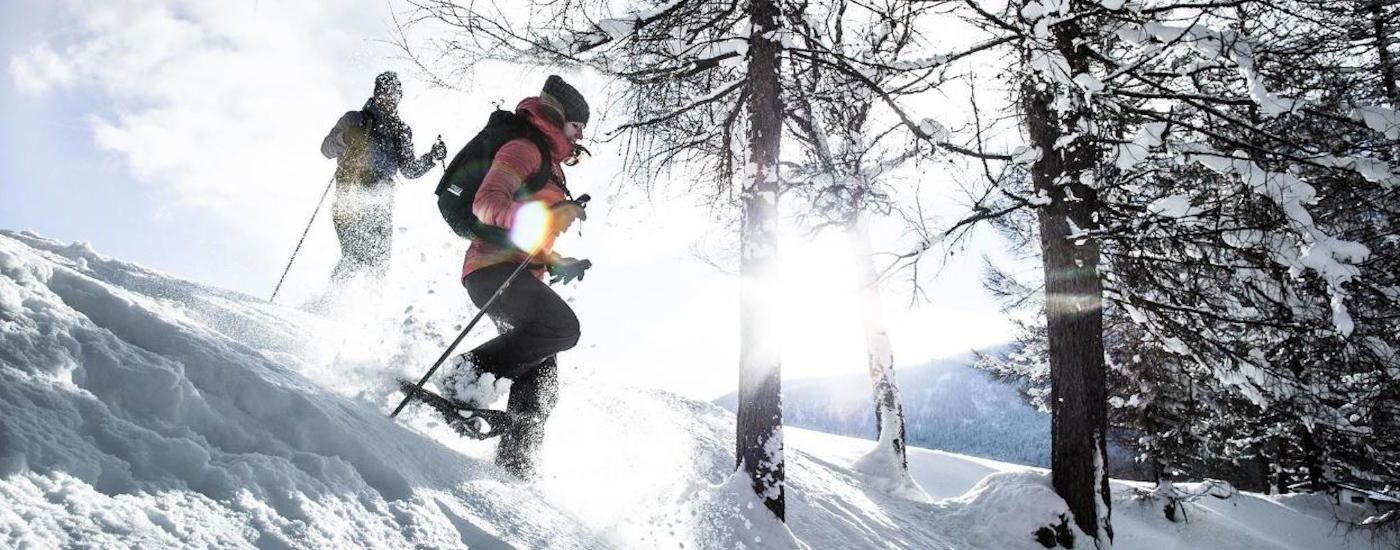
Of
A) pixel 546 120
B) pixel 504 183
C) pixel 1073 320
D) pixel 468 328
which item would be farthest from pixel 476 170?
pixel 1073 320

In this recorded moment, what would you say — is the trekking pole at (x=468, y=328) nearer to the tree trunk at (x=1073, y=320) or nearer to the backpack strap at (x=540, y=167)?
the backpack strap at (x=540, y=167)

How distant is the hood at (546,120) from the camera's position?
328cm

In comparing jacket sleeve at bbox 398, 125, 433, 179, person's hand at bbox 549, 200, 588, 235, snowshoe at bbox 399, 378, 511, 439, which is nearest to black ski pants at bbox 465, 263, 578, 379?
snowshoe at bbox 399, 378, 511, 439

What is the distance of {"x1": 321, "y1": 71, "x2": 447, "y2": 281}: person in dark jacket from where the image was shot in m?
5.47

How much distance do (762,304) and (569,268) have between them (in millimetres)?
1644

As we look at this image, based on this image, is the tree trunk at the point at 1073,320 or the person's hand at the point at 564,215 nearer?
the person's hand at the point at 564,215

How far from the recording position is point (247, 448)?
1866 mm

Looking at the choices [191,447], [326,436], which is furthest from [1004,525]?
[191,447]

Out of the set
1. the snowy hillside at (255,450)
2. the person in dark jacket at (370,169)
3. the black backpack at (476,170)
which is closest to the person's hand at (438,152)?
the person in dark jacket at (370,169)

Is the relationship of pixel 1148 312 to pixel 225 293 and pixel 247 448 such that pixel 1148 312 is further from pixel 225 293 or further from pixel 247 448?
pixel 225 293

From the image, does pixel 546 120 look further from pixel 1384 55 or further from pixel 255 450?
pixel 1384 55

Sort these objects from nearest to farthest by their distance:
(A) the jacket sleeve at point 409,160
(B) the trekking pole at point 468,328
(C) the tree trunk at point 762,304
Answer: (B) the trekking pole at point 468,328 → (C) the tree trunk at point 762,304 → (A) the jacket sleeve at point 409,160

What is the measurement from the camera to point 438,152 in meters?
5.77

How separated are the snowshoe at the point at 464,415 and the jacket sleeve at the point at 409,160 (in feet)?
10.2
